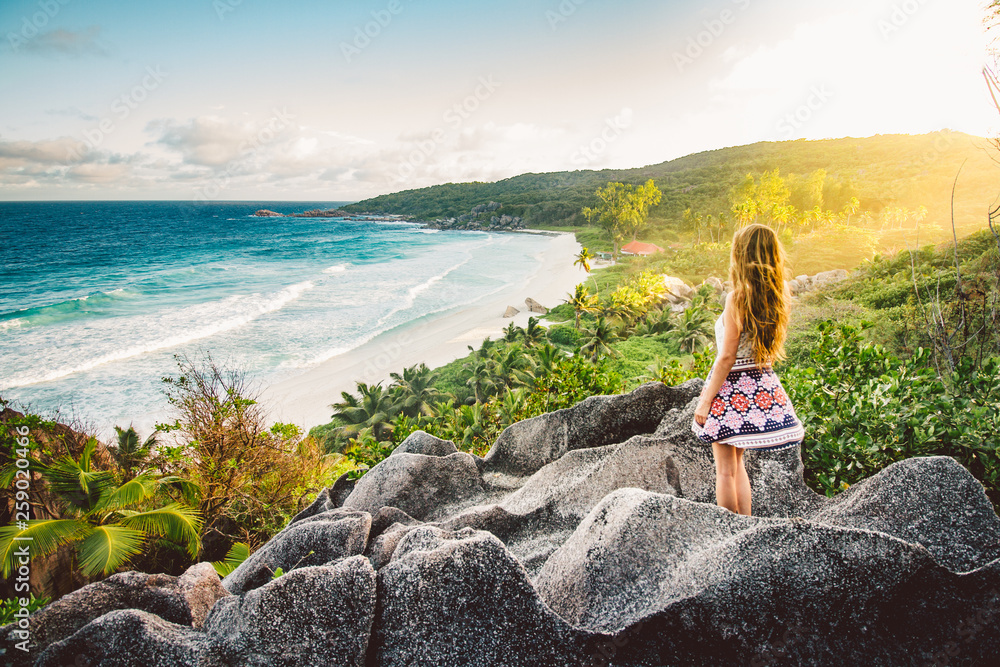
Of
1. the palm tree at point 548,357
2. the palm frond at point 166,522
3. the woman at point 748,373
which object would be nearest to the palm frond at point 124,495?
the palm frond at point 166,522

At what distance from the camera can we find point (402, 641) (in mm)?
2316

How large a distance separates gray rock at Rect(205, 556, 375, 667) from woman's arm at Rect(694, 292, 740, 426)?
7.56 feet

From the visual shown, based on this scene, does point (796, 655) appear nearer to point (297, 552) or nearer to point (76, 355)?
point (297, 552)

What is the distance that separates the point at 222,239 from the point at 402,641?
91717 mm

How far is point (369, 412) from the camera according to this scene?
16.1 m

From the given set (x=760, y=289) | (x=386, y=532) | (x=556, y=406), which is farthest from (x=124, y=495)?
(x=760, y=289)

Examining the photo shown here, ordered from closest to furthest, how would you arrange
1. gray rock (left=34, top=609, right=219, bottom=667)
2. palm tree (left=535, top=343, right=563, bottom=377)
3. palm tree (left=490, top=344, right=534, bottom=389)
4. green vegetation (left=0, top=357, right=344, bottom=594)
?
gray rock (left=34, top=609, right=219, bottom=667) < green vegetation (left=0, top=357, right=344, bottom=594) < palm tree (left=535, top=343, right=563, bottom=377) < palm tree (left=490, top=344, right=534, bottom=389)

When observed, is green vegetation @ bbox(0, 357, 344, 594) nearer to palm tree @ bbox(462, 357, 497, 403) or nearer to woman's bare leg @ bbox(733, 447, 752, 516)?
woman's bare leg @ bbox(733, 447, 752, 516)

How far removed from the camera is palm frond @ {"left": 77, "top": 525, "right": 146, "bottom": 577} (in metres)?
4.88

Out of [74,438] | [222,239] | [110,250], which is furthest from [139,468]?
[222,239]

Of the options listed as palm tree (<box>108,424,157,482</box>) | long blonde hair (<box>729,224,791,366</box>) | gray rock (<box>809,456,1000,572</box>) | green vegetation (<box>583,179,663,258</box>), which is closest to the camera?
gray rock (<box>809,456,1000,572</box>)

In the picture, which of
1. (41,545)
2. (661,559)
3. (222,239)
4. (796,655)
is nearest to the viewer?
(796,655)

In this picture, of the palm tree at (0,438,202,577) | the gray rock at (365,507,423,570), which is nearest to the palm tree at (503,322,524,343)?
the palm tree at (0,438,202,577)

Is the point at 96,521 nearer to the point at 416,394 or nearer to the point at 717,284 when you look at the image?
the point at 416,394
